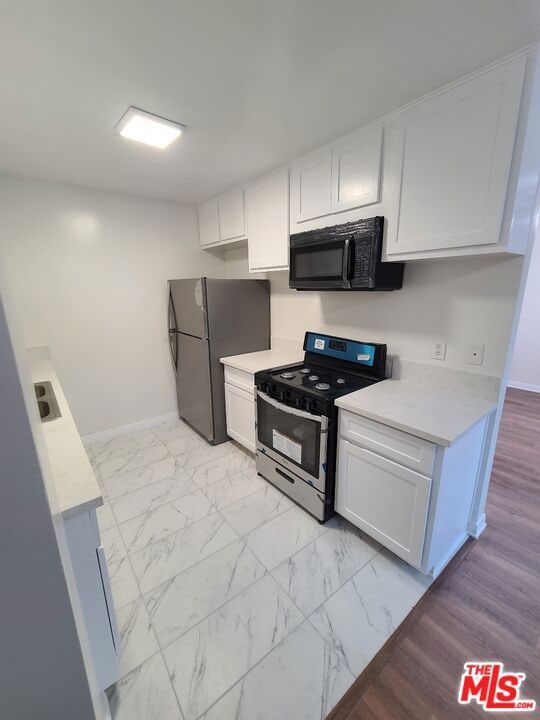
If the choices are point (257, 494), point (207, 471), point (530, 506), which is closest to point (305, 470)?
point (257, 494)

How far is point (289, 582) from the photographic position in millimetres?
1599

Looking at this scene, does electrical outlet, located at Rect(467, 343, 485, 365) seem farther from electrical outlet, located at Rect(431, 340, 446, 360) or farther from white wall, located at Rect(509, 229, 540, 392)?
white wall, located at Rect(509, 229, 540, 392)

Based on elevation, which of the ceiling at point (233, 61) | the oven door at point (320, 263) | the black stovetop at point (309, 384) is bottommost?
the black stovetop at point (309, 384)

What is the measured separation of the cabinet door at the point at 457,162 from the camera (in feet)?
4.10

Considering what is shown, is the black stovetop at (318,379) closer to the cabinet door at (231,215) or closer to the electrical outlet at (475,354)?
the electrical outlet at (475,354)

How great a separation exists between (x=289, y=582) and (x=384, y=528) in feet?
1.90

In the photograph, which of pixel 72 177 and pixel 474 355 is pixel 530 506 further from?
pixel 72 177

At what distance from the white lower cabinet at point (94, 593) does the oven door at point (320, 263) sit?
66.5 inches

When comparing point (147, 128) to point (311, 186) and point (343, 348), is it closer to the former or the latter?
point (311, 186)

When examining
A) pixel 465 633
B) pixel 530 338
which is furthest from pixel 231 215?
pixel 530 338

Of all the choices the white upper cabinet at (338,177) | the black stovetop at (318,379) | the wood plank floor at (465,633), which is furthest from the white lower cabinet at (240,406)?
the wood plank floor at (465,633)

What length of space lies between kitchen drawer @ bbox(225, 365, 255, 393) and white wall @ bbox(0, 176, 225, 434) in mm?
1030

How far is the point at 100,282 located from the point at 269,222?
67.1 inches

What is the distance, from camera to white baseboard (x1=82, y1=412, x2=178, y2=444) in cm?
304
